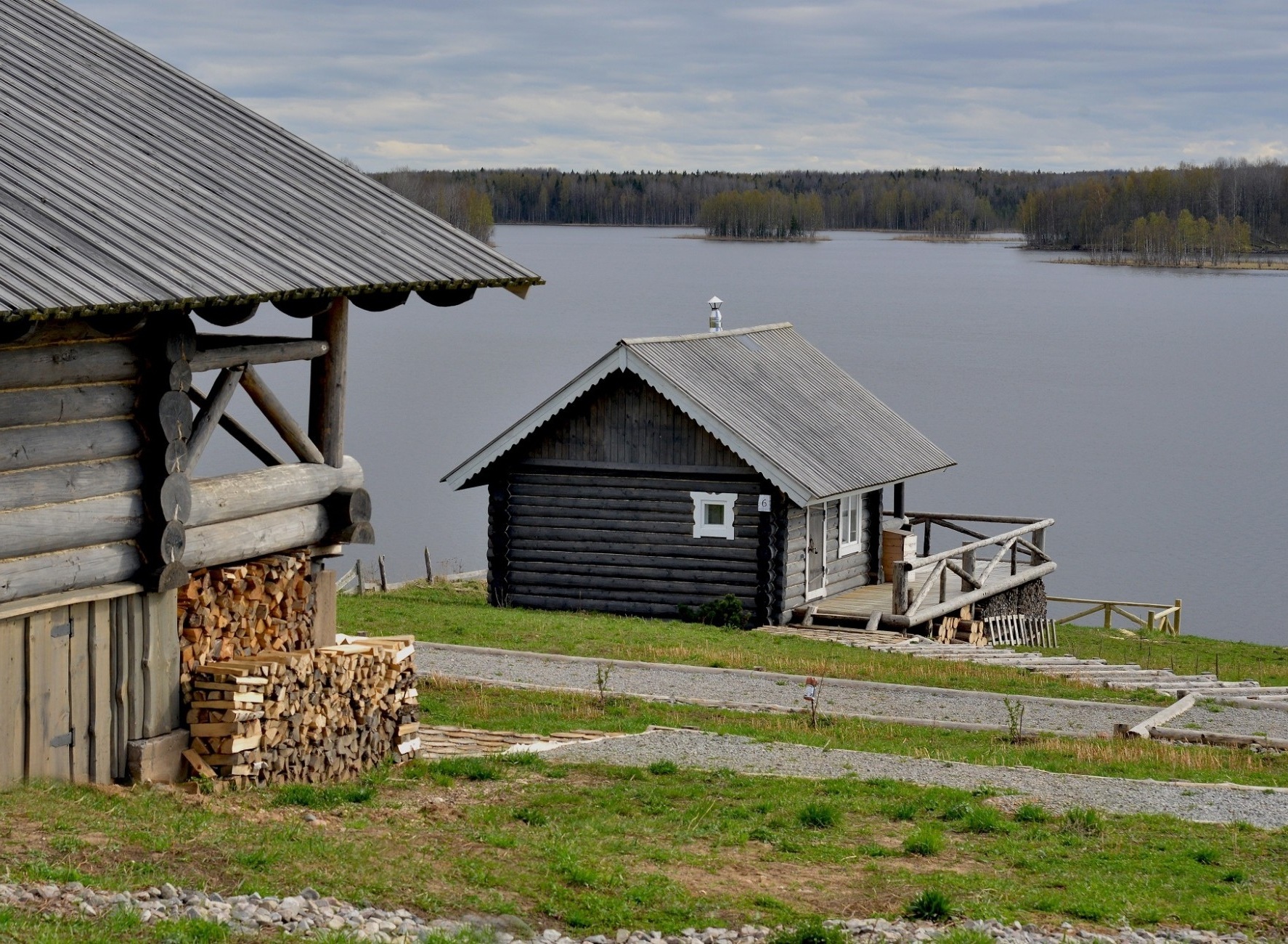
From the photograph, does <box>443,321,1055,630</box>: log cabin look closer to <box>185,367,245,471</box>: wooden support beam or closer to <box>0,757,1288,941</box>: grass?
<box>0,757,1288,941</box>: grass

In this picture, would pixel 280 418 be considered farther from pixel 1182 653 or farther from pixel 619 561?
pixel 1182 653

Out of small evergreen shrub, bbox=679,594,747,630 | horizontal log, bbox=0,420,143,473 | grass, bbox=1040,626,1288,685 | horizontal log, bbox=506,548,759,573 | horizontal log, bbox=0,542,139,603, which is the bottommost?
grass, bbox=1040,626,1288,685

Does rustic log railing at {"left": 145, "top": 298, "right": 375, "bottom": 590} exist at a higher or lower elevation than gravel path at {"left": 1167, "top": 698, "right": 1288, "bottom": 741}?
higher

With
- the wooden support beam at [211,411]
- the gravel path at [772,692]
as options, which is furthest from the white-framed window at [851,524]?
the wooden support beam at [211,411]

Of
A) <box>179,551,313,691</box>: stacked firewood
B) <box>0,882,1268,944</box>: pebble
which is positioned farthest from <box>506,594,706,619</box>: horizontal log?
<box>0,882,1268,944</box>: pebble

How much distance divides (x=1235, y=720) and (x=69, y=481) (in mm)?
14205

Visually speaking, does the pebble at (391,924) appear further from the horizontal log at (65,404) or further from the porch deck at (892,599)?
the porch deck at (892,599)

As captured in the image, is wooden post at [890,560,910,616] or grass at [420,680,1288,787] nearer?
grass at [420,680,1288,787]

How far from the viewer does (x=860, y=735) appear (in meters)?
18.1

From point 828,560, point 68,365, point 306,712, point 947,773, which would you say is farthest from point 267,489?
point 828,560

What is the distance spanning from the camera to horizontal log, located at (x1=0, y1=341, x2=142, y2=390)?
1182 cm

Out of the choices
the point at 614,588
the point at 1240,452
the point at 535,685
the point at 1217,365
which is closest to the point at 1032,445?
the point at 1240,452

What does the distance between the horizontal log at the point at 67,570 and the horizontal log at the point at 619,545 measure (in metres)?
17.3

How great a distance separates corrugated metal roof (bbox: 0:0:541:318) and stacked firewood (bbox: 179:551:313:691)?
2.65 metres
